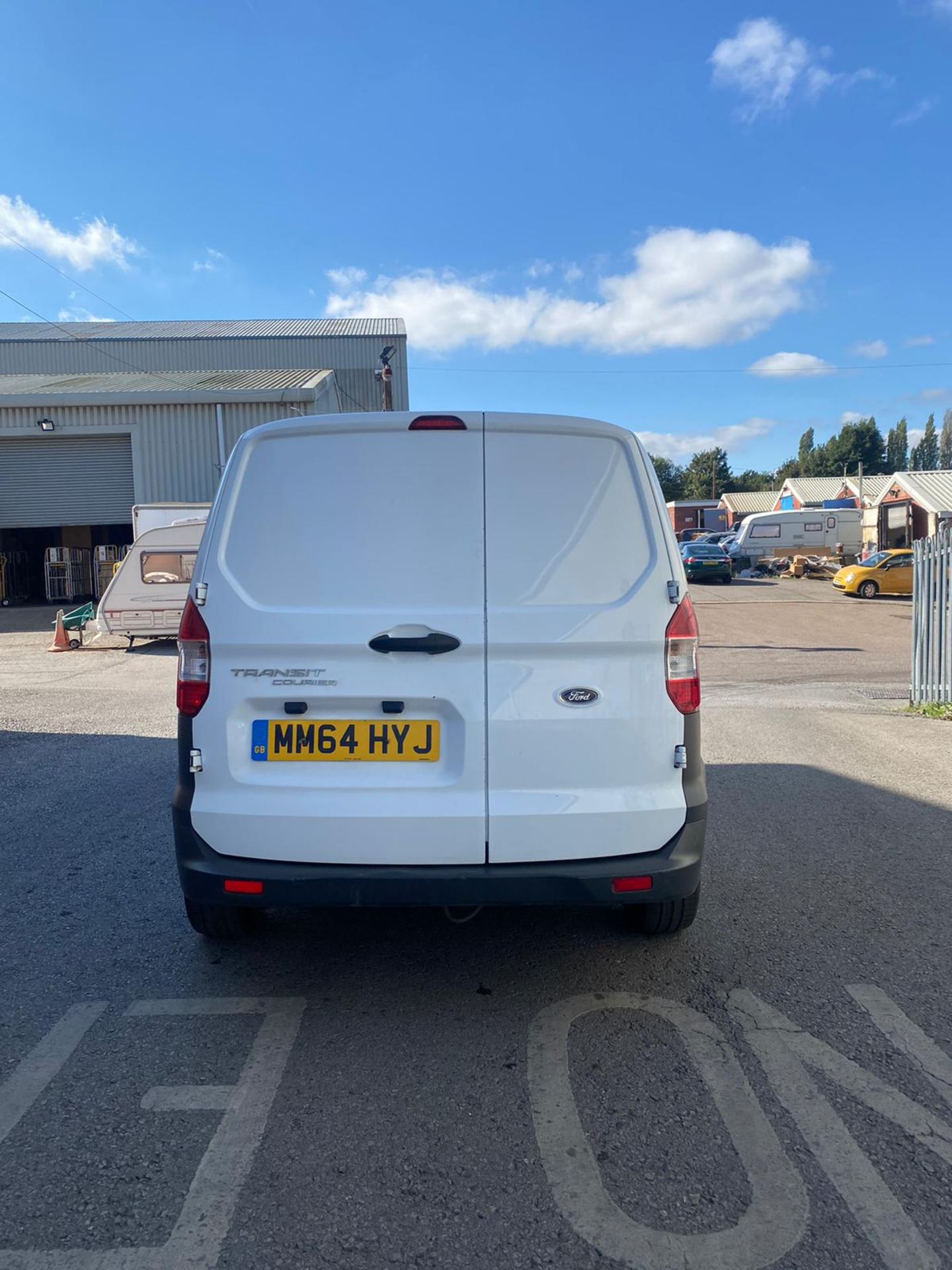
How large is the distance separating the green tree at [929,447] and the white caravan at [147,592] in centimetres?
13463

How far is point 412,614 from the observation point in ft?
9.81

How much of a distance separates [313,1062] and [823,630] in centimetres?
2035

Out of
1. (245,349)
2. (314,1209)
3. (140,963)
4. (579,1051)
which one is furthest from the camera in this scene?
(245,349)

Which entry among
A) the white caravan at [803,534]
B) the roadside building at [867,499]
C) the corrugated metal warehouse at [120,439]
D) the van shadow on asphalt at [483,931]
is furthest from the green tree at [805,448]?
the van shadow on asphalt at [483,931]

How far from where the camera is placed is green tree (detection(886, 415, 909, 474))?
125500 millimetres

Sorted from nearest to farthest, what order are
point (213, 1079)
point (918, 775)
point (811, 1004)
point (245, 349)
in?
point (213, 1079)
point (811, 1004)
point (918, 775)
point (245, 349)

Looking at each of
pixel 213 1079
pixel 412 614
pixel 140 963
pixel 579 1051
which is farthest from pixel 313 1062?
pixel 412 614

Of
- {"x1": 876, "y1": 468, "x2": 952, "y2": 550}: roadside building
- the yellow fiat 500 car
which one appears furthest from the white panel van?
{"x1": 876, "y1": 468, "x2": 952, "y2": 550}: roadside building

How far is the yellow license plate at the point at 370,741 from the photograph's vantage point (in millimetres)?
3008

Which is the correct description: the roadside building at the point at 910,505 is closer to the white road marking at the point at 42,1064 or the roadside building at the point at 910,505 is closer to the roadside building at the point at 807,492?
the roadside building at the point at 807,492

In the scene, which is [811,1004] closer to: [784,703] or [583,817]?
[583,817]

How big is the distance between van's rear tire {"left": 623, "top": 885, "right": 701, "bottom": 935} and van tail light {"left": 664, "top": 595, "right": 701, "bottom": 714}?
0.89m

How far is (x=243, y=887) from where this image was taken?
120 inches

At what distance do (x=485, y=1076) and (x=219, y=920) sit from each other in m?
1.35
